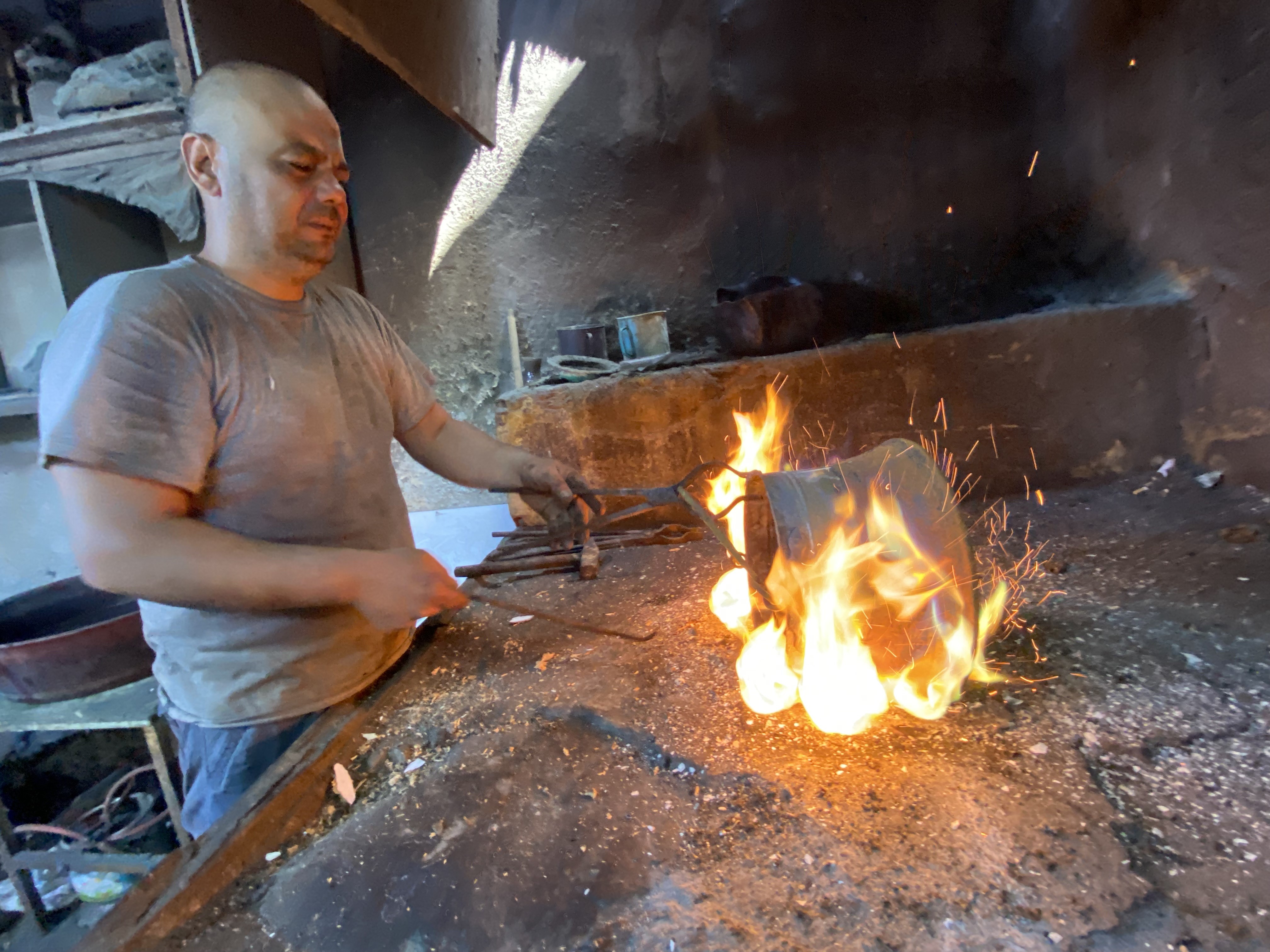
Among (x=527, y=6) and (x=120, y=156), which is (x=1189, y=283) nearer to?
(x=527, y=6)

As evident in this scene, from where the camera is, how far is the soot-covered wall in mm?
3645

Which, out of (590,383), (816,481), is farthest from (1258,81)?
(590,383)

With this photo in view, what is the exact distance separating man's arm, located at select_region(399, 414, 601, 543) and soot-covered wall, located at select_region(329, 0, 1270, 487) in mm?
2070

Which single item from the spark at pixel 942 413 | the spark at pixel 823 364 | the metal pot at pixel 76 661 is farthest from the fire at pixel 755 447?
the metal pot at pixel 76 661

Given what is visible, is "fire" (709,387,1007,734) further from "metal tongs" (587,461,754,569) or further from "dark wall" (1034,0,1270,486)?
"dark wall" (1034,0,1270,486)

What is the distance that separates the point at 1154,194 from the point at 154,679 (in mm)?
4924

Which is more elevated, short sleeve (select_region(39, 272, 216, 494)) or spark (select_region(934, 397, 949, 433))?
short sleeve (select_region(39, 272, 216, 494))

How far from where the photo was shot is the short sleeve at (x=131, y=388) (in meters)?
1.37

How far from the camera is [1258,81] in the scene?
2.69 m

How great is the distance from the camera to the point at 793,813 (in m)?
1.42

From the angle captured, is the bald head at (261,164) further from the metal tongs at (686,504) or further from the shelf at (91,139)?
the shelf at (91,139)

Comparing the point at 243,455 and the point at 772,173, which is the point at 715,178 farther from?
the point at 243,455

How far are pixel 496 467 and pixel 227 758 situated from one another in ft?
3.57

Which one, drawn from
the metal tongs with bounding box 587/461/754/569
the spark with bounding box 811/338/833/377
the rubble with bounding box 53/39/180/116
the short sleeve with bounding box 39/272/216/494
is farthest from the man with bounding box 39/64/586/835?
the spark with bounding box 811/338/833/377
